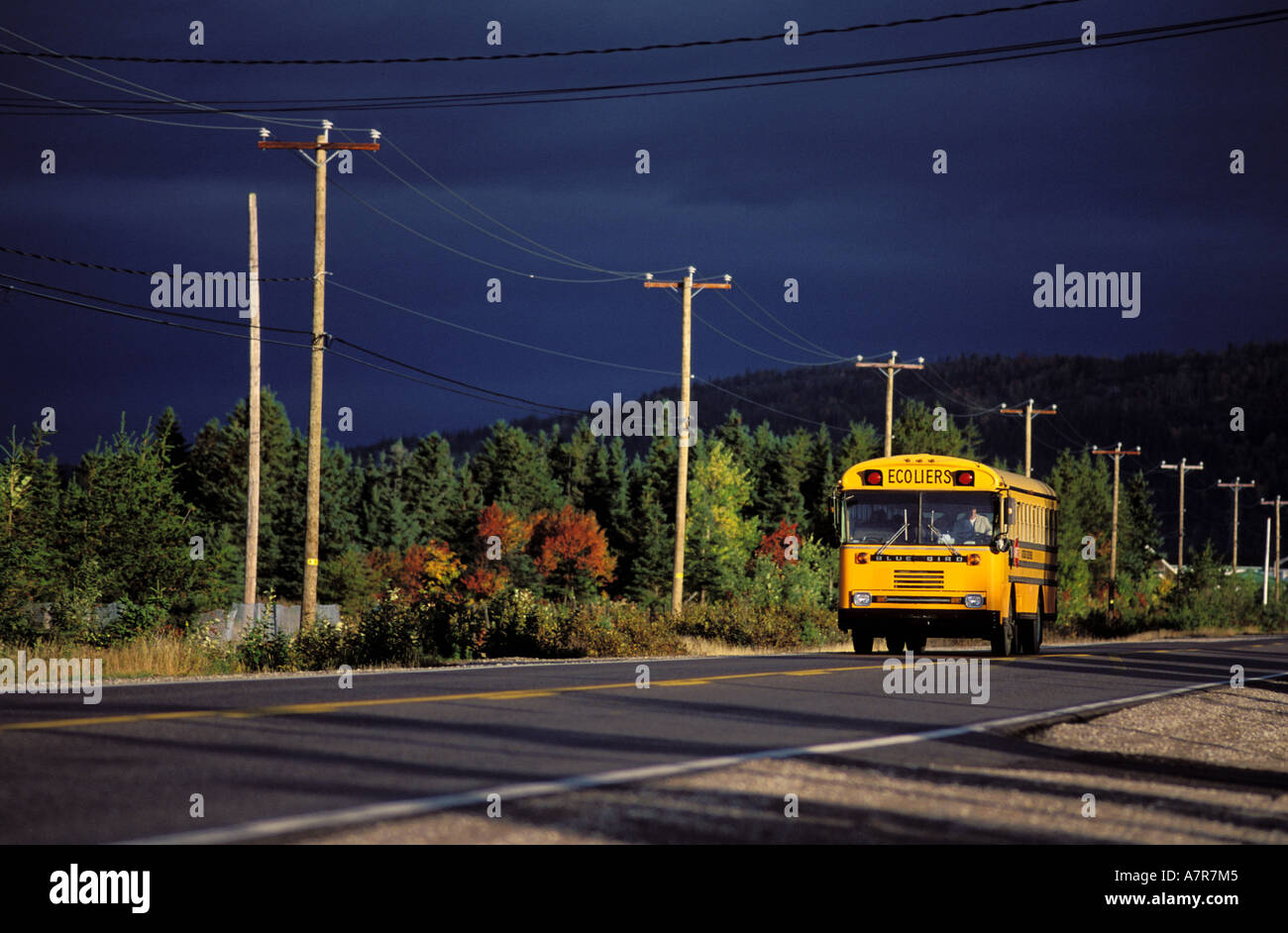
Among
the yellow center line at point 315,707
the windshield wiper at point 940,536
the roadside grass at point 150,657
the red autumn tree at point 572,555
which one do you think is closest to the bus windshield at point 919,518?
the windshield wiper at point 940,536

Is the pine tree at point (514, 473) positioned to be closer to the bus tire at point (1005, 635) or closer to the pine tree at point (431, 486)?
the pine tree at point (431, 486)

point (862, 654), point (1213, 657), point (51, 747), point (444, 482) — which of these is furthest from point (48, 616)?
point (444, 482)

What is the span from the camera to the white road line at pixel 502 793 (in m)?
7.23

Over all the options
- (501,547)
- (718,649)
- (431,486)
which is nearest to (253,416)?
(718,649)

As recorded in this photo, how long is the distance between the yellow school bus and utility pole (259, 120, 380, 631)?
11308 mm

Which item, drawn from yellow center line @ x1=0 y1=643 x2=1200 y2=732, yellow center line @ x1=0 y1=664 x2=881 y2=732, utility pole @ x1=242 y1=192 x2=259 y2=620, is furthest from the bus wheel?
utility pole @ x1=242 y1=192 x2=259 y2=620

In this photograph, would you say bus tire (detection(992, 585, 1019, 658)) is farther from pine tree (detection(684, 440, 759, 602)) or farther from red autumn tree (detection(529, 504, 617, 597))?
red autumn tree (detection(529, 504, 617, 597))

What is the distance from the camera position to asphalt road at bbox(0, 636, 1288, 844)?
8.09m

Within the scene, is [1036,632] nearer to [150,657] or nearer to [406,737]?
[150,657]

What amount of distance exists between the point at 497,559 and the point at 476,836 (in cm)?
9927

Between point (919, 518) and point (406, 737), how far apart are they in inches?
647

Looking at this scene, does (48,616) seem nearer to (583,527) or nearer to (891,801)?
(891,801)

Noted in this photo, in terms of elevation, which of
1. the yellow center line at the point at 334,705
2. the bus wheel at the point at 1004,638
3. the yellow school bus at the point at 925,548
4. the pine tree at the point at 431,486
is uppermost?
the pine tree at the point at 431,486

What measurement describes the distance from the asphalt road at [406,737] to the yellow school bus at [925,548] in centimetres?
527
